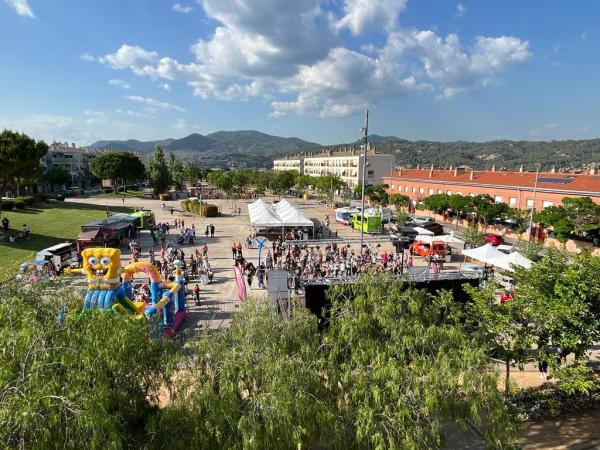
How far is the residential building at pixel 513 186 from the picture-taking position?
37.3 m

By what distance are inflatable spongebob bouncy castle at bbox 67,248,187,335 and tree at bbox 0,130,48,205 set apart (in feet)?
104

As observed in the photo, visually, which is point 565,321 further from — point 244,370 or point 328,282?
point 244,370

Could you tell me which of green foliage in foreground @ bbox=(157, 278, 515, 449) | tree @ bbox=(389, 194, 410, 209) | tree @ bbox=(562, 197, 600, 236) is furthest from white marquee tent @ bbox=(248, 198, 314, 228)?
tree @ bbox=(389, 194, 410, 209)

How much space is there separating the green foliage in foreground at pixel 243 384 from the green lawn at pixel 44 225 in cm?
1747

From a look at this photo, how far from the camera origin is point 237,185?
295 ft

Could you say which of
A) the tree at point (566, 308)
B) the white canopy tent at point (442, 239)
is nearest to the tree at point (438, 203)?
the white canopy tent at point (442, 239)

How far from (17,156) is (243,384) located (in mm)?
43129

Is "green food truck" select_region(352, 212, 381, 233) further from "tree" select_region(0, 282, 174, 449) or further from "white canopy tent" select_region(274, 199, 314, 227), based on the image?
"tree" select_region(0, 282, 174, 449)

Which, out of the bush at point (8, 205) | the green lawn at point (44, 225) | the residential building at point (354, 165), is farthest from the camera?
the residential building at point (354, 165)

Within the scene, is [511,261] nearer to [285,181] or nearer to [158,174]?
[158,174]

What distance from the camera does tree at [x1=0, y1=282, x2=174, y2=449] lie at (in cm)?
502

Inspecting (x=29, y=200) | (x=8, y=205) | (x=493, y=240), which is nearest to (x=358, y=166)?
(x=493, y=240)

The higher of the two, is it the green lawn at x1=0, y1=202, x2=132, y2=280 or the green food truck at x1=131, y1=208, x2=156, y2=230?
the green food truck at x1=131, y1=208, x2=156, y2=230

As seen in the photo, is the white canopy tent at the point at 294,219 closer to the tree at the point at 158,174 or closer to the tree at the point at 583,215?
the tree at the point at 583,215
